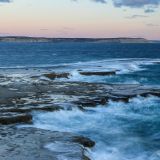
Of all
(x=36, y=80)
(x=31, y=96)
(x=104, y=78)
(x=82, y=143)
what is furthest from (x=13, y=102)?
(x=104, y=78)

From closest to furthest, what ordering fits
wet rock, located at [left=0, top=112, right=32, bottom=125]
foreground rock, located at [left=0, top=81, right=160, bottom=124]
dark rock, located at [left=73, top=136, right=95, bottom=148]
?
dark rock, located at [left=73, top=136, right=95, bottom=148] → wet rock, located at [left=0, top=112, right=32, bottom=125] → foreground rock, located at [left=0, top=81, right=160, bottom=124]

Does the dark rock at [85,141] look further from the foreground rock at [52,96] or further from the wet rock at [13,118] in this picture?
the foreground rock at [52,96]

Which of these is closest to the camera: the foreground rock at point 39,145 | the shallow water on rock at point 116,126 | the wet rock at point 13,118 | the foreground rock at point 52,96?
the foreground rock at point 39,145

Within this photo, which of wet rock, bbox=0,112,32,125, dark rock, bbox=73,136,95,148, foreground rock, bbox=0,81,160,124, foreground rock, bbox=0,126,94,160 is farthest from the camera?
foreground rock, bbox=0,81,160,124

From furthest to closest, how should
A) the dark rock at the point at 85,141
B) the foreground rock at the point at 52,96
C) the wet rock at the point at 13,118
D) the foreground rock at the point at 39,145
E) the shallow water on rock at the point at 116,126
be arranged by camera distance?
the foreground rock at the point at 52,96
the wet rock at the point at 13,118
the shallow water on rock at the point at 116,126
the dark rock at the point at 85,141
the foreground rock at the point at 39,145

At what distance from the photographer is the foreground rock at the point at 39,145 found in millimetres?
19031

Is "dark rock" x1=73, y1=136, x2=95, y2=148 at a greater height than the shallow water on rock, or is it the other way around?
"dark rock" x1=73, y1=136, x2=95, y2=148

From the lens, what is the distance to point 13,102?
31.8 metres

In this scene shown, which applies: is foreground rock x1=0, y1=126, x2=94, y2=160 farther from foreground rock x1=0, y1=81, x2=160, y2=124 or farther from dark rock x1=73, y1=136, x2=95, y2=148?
foreground rock x1=0, y1=81, x2=160, y2=124

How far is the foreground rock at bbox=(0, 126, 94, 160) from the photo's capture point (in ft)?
62.4

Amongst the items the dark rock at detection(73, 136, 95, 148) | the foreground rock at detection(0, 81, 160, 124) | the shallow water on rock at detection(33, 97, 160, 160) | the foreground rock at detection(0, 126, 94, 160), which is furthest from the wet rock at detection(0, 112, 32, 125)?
the dark rock at detection(73, 136, 95, 148)

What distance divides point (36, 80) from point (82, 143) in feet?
87.2

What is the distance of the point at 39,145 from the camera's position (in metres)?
20.7

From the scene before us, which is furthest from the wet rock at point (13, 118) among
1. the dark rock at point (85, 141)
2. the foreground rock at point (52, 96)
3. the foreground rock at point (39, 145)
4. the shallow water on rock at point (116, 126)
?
the dark rock at point (85, 141)
